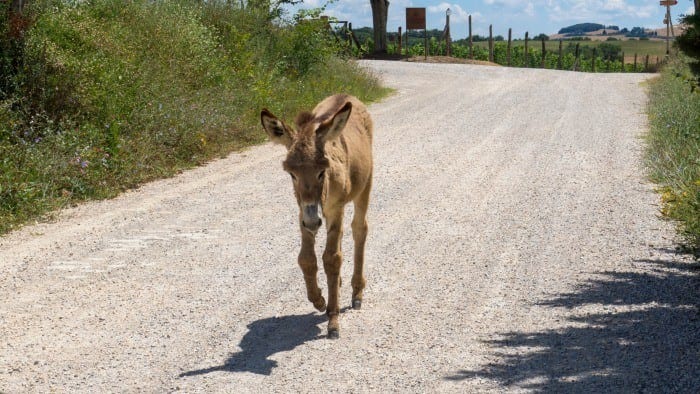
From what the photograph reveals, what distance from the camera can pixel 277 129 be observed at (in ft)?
20.2

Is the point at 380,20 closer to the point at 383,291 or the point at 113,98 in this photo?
the point at 113,98

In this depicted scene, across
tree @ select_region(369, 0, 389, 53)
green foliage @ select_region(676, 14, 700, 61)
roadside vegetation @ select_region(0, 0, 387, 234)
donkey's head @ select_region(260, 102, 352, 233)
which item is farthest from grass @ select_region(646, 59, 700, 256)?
tree @ select_region(369, 0, 389, 53)

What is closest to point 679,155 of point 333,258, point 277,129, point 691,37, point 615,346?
point 691,37

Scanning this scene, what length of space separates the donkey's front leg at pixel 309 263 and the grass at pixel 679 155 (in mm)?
3371

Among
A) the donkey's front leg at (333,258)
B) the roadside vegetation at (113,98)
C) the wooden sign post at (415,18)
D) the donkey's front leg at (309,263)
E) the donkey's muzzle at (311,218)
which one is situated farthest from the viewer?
the wooden sign post at (415,18)

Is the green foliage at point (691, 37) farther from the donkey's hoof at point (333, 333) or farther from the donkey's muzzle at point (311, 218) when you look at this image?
the donkey's hoof at point (333, 333)

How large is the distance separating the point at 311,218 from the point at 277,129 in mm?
855

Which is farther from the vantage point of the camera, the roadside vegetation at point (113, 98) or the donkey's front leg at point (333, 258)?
the roadside vegetation at point (113, 98)

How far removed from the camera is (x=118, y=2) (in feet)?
59.2

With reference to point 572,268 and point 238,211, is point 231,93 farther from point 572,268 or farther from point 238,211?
point 572,268

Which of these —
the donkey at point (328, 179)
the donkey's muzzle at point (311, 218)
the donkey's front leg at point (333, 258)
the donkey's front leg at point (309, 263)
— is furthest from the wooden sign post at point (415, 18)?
the donkey's muzzle at point (311, 218)

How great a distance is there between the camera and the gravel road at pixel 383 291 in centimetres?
573

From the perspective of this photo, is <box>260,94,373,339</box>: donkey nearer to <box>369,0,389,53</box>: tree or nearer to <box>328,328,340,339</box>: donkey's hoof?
<box>328,328,340,339</box>: donkey's hoof

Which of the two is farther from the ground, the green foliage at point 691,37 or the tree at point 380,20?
the tree at point 380,20
